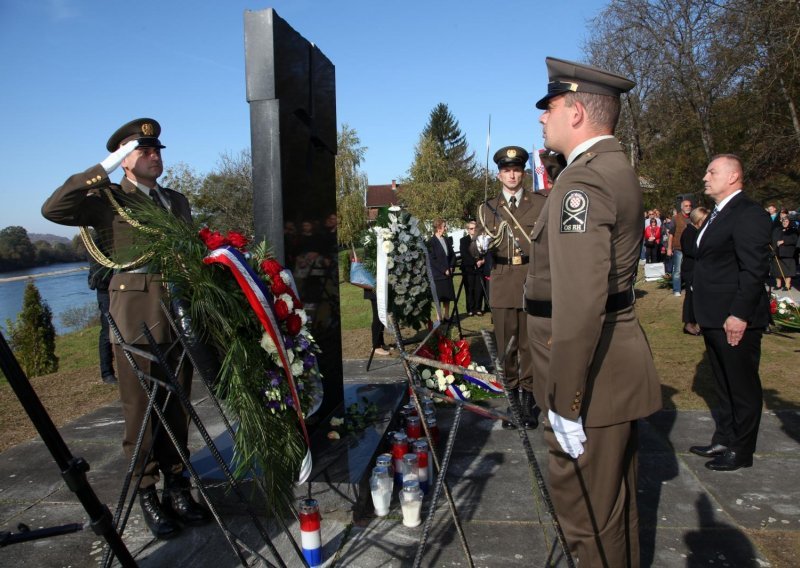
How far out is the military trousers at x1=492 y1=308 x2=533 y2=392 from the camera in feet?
16.2

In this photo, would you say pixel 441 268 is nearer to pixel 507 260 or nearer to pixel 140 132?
pixel 507 260

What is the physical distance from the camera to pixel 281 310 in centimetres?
321

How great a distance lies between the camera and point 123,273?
3.40m

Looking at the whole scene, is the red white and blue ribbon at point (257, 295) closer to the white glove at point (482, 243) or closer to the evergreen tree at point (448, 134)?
the white glove at point (482, 243)

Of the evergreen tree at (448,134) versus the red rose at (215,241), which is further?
the evergreen tree at (448,134)

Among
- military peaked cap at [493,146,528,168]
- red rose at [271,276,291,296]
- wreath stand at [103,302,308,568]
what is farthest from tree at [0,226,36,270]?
wreath stand at [103,302,308,568]

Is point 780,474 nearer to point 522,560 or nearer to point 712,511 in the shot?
point 712,511

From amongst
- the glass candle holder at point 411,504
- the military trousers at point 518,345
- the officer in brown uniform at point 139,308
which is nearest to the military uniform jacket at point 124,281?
the officer in brown uniform at point 139,308

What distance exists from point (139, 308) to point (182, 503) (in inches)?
45.1

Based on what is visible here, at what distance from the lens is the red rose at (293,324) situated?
3.24 m

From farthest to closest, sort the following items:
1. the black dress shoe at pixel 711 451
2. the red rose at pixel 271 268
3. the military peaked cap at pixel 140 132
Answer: the black dress shoe at pixel 711 451 < the military peaked cap at pixel 140 132 < the red rose at pixel 271 268

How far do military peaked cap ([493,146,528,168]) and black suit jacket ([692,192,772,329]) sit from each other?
1.55 m

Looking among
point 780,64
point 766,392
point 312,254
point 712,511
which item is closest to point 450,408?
point 312,254

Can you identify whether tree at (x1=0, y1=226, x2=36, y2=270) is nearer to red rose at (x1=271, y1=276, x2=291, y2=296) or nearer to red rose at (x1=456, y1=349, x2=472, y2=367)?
red rose at (x1=456, y1=349, x2=472, y2=367)
